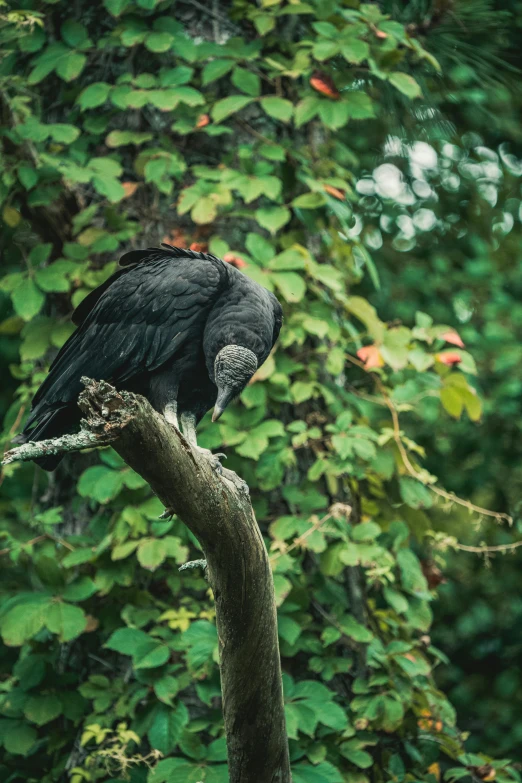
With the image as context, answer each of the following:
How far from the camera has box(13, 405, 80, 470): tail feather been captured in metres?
2.64

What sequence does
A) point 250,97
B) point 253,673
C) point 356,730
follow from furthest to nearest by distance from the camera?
1. point 250,97
2. point 356,730
3. point 253,673

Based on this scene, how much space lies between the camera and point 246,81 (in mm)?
3486

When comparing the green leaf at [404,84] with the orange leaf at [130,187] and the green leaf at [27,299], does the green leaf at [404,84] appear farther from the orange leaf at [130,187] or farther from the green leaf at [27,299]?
the green leaf at [27,299]

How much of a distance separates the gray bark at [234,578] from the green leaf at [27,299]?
50.8 inches

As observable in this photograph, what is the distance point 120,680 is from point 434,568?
1.39 meters

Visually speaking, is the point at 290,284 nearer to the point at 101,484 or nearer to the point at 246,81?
the point at 246,81

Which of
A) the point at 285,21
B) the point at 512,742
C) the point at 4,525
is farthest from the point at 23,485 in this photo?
the point at 512,742

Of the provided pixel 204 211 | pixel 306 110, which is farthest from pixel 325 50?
pixel 204 211

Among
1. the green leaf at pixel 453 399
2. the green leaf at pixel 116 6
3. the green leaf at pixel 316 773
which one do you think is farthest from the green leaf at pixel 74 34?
the green leaf at pixel 316 773

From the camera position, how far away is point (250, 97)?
3457mm

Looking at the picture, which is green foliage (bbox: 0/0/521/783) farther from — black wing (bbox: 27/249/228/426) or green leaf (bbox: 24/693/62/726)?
black wing (bbox: 27/249/228/426)

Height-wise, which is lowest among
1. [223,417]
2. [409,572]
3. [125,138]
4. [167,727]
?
[167,727]

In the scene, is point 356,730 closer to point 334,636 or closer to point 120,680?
point 334,636

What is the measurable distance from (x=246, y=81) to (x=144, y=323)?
131cm
